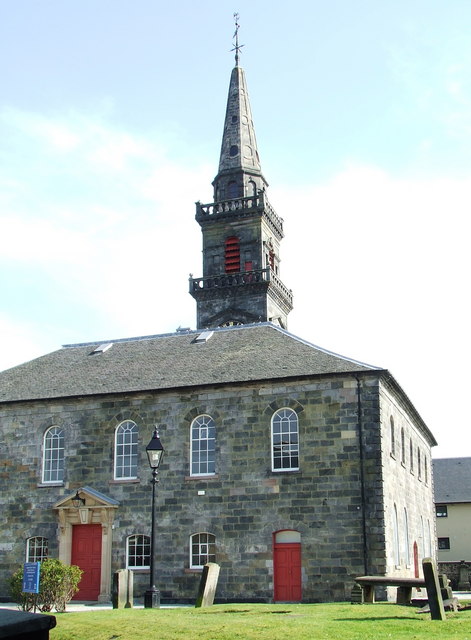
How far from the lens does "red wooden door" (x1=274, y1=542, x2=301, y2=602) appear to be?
24.2 m

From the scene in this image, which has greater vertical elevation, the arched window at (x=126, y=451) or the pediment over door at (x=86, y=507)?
the arched window at (x=126, y=451)

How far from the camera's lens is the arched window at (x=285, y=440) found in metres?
25.4

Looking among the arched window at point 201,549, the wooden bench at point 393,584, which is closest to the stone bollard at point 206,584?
the wooden bench at point 393,584

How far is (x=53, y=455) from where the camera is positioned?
1115 inches

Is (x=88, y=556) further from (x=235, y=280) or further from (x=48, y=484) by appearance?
(x=235, y=280)

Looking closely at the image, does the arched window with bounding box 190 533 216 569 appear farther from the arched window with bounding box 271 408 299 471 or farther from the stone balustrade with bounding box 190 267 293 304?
the stone balustrade with bounding box 190 267 293 304

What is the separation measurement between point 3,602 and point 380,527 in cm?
1306

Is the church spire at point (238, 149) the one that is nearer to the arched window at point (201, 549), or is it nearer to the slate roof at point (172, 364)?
the slate roof at point (172, 364)

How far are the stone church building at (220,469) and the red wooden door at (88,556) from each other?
5 centimetres

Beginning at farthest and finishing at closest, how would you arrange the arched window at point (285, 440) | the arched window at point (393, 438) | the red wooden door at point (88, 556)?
the arched window at point (393, 438) → the red wooden door at point (88, 556) → the arched window at point (285, 440)

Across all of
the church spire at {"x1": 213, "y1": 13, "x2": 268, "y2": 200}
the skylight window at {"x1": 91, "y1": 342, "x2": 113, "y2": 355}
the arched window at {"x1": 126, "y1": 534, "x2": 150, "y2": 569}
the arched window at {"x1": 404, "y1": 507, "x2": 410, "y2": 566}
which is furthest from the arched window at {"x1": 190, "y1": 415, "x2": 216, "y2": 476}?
the church spire at {"x1": 213, "y1": 13, "x2": 268, "y2": 200}

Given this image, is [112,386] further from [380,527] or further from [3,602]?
[380,527]

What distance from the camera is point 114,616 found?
1655cm

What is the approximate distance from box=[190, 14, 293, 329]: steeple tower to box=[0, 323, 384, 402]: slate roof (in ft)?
52.3
